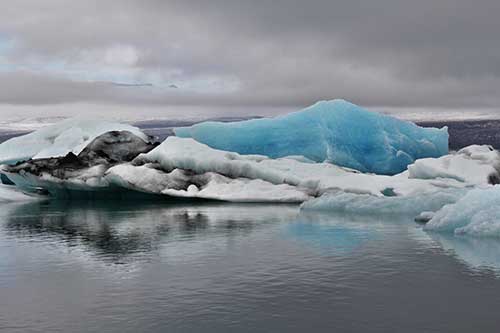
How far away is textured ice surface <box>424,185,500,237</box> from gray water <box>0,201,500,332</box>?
0.66 m

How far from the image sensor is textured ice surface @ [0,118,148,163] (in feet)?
142

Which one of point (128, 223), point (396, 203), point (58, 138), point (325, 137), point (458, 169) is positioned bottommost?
point (128, 223)

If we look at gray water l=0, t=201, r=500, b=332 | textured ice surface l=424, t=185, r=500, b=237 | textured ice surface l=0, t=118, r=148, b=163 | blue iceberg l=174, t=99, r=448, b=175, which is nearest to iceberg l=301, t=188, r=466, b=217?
gray water l=0, t=201, r=500, b=332

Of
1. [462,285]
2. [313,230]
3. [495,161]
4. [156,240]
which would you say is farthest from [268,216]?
[495,161]

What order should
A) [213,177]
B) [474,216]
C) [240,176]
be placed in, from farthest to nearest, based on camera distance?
1. [240,176]
2. [213,177]
3. [474,216]

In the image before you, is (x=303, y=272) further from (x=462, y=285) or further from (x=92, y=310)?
(x=92, y=310)

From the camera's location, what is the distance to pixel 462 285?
40.7 feet

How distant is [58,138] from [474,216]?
32.6 metres

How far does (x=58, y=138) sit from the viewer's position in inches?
1740

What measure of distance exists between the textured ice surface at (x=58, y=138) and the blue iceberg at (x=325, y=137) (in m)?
6.23

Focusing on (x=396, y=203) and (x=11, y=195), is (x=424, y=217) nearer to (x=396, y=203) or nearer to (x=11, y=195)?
(x=396, y=203)

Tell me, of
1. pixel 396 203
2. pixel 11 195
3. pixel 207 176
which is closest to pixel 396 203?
pixel 396 203

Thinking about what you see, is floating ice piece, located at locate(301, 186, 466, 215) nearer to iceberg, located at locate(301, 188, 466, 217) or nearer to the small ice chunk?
iceberg, located at locate(301, 188, 466, 217)

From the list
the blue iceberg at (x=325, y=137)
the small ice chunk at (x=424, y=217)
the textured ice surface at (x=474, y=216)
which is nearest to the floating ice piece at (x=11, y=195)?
the blue iceberg at (x=325, y=137)
